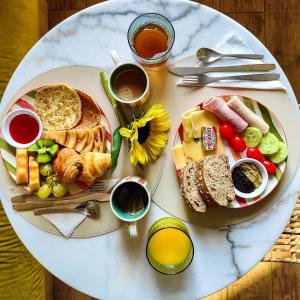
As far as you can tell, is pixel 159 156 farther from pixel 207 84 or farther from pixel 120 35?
pixel 120 35

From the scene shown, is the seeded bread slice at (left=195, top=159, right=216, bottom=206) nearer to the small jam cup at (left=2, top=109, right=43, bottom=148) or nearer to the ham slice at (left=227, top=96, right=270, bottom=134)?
the ham slice at (left=227, top=96, right=270, bottom=134)

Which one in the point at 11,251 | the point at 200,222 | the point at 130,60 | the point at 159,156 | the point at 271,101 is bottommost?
the point at 11,251

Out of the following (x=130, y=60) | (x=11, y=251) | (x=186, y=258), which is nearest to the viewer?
(x=186, y=258)

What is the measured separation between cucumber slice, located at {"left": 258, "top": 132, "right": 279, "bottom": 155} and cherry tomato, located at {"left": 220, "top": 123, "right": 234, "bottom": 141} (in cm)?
9

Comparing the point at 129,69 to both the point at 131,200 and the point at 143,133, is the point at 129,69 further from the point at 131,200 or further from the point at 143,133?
the point at 131,200

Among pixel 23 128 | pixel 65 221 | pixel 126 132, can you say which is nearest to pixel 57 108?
pixel 23 128

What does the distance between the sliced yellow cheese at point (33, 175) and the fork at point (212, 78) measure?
49cm

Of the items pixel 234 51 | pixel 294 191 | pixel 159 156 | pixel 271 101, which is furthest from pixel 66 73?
pixel 294 191

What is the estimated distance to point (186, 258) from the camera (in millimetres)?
1222

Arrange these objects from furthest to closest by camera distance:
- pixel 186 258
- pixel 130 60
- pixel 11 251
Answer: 1. pixel 11 251
2. pixel 130 60
3. pixel 186 258

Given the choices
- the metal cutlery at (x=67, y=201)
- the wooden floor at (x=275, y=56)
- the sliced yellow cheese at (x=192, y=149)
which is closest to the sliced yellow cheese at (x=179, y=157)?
the sliced yellow cheese at (x=192, y=149)

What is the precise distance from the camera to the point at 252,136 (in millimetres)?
1271

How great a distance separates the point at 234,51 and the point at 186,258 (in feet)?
2.04

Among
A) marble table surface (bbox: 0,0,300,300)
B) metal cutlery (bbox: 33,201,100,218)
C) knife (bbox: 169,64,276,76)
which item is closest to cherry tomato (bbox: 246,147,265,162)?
marble table surface (bbox: 0,0,300,300)
